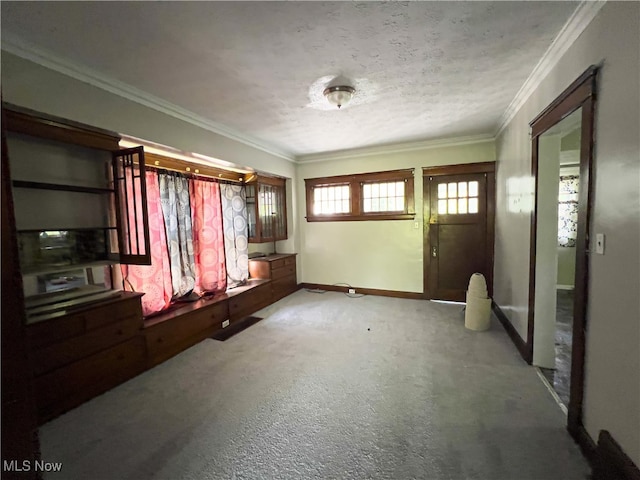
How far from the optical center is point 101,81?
216cm

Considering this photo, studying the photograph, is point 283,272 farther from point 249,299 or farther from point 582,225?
point 582,225

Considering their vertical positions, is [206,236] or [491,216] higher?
[491,216]

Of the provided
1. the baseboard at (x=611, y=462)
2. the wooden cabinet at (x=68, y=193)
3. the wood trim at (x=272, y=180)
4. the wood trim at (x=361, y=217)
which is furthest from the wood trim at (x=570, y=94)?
the wood trim at (x=272, y=180)

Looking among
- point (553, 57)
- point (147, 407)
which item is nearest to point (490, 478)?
point (147, 407)

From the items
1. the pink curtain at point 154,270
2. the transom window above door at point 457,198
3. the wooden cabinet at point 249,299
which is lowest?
the wooden cabinet at point 249,299

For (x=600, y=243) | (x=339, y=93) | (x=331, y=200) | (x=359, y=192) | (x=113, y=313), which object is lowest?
(x=113, y=313)

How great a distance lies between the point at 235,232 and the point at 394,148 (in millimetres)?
2879

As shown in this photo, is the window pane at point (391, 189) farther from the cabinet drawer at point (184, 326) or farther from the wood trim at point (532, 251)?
the cabinet drawer at point (184, 326)

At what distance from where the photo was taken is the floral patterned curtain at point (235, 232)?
12.9ft

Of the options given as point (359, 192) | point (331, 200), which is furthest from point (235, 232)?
point (359, 192)

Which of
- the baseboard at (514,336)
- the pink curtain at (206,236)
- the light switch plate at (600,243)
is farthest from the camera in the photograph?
the pink curtain at (206,236)

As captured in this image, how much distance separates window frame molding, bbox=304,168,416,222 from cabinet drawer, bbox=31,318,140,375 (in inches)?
135

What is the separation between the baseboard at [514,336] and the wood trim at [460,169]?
196 cm

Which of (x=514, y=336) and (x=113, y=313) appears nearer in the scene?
(x=113, y=313)
